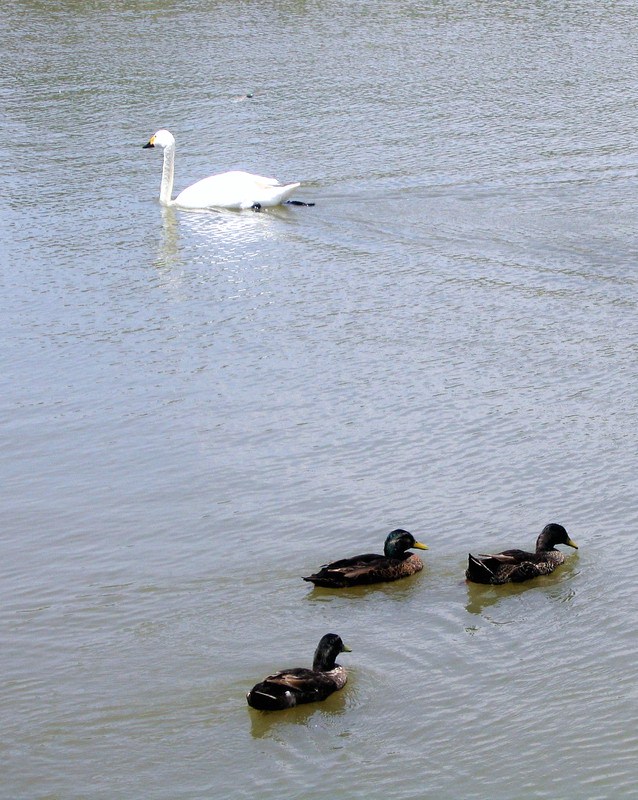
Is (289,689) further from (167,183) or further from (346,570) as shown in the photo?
(167,183)

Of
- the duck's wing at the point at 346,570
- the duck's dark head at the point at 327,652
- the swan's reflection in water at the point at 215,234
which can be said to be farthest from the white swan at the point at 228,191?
the duck's dark head at the point at 327,652

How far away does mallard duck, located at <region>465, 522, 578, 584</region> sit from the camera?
23.9 ft

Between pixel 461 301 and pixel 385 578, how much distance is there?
505 centimetres

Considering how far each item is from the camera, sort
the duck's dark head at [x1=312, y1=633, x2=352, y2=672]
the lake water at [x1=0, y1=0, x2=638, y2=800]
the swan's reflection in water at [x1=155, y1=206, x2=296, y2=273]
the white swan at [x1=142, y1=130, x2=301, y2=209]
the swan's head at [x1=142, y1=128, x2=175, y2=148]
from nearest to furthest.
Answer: the lake water at [x1=0, y1=0, x2=638, y2=800] → the duck's dark head at [x1=312, y1=633, x2=352, y2=672] → the swan's reflection in water at [x1=155, y1=206, x2=296, y2=273] → the white swan at [x1=142, y1=130, x2=301, y2=209] → the swan's head at [x1=142, y1=128, x2=175, y2=148]

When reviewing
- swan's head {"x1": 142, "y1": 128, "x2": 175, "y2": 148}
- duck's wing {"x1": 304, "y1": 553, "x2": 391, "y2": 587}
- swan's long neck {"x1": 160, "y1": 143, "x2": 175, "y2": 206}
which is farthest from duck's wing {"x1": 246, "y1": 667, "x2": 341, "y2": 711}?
swan's head {"x1": 142, "y1": 128, "x2": 175, "y2": 148}

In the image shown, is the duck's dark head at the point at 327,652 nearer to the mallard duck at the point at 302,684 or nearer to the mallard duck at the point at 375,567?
the mallard duck at the point at 302,684

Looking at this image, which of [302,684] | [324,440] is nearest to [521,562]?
[302,684]

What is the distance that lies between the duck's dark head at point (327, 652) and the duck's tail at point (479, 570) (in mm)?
1076

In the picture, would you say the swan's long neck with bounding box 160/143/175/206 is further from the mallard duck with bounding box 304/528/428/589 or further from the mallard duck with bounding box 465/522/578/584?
the mallard duck with bounding box 465/522/578/584

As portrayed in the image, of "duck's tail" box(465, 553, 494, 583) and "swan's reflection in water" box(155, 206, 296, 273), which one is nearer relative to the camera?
"duck's tail" box(465, 553, 494, 583)

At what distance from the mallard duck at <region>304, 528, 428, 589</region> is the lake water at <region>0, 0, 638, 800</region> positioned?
9cm

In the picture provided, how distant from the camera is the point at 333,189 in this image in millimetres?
15820

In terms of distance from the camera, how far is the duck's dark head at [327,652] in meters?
6.32

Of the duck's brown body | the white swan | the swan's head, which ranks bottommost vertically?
the duck's brown body
